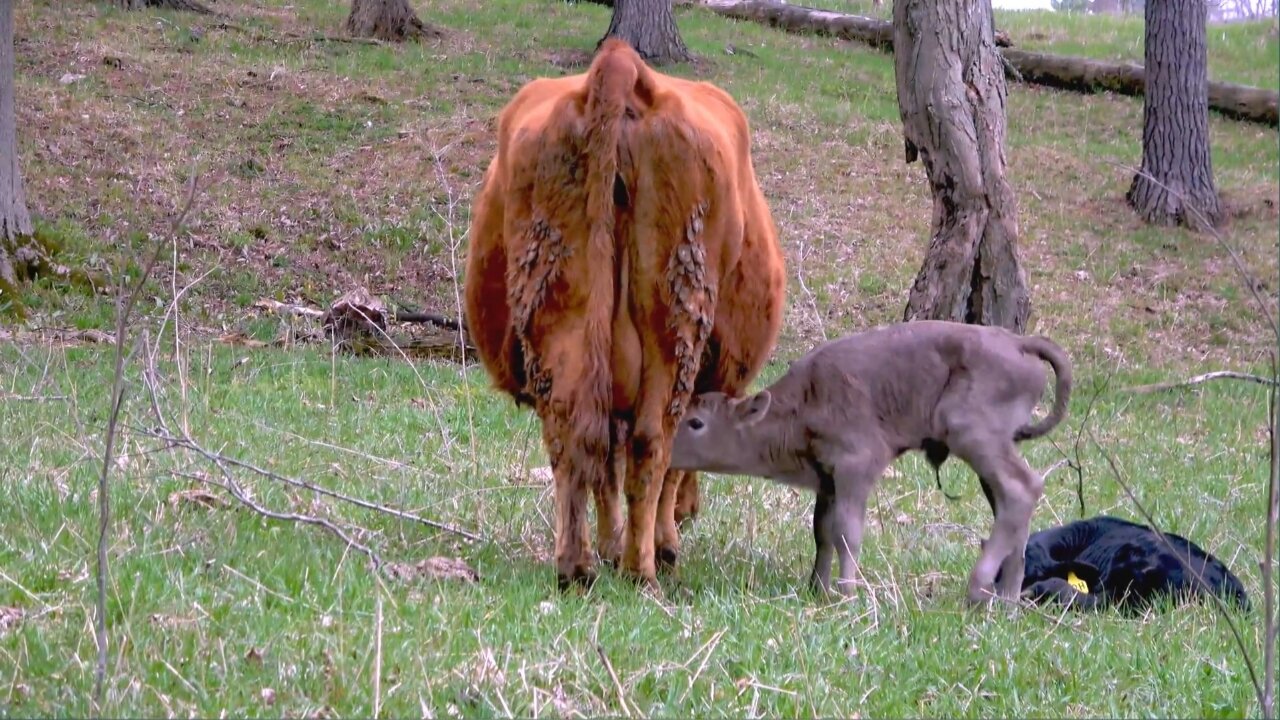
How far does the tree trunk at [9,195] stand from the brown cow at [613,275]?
9.14 metres

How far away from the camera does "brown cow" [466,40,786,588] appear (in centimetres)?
475

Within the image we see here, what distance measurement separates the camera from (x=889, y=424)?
5422 mm

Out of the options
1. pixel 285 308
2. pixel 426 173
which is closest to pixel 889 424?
pixel 285 308

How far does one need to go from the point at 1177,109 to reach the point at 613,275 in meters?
17.0

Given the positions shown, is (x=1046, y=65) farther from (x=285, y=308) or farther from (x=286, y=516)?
(x=286, y=516)

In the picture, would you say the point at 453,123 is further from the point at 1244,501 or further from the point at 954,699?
the point at 954,699

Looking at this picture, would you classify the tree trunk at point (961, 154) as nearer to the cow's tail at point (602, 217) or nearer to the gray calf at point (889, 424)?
the gray calf at point (889, 424)

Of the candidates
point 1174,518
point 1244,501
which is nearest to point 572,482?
point 1174,518

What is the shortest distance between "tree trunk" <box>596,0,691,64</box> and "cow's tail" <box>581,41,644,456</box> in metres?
18.2

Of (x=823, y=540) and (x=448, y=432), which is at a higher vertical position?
(x=823, y=540)

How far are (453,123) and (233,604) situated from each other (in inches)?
592

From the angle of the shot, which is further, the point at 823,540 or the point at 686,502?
the point at 686,502

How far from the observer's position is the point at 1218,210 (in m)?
19.9

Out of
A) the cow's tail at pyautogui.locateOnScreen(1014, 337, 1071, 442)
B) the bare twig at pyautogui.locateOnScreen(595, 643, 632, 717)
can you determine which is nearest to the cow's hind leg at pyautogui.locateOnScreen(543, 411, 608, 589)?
the bare twig at pyautogui.locateOnScreen(595, 643, 632, 717)
